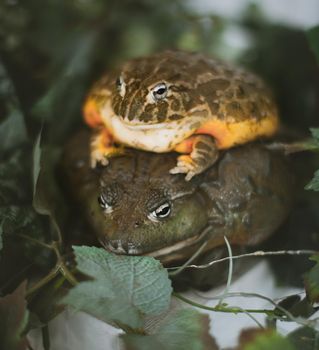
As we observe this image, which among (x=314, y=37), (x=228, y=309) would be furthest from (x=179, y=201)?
(x=314, y=37)

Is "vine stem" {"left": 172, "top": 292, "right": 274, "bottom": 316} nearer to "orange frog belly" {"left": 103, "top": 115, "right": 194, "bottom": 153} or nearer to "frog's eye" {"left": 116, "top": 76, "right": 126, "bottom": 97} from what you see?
"orange frog belly" {"left": 103, "top": 115, "right": 194, "bottom": 153}

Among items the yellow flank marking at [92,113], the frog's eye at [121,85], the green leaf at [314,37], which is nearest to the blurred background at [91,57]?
the green leaf at [314,37]

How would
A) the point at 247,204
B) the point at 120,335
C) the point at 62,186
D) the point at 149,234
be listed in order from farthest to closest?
the point at 62,186
the point at 247,204
the point at 149,234
the point at 120,335

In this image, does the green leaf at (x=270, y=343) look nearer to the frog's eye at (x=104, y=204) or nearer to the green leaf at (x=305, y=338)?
the green leaf at (x=305, y=338)

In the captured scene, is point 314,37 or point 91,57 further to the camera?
point 91,57

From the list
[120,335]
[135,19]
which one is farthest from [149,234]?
[135,19]

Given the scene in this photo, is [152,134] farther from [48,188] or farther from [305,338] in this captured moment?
[305,338]

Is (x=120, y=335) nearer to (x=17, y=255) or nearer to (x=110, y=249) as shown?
(x=110, y=249)
